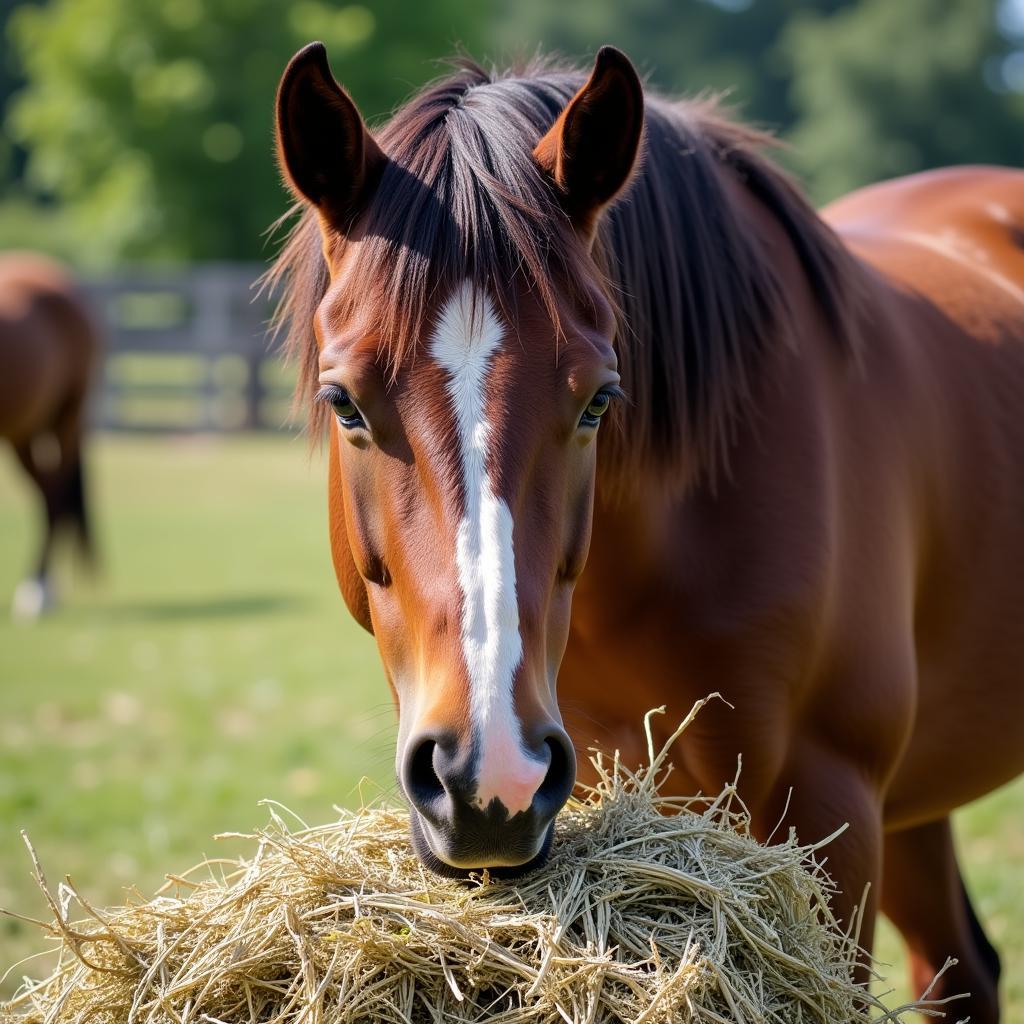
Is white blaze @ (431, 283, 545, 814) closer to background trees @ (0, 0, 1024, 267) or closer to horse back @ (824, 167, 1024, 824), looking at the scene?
horse back @ (824, 167, 1024, 824)

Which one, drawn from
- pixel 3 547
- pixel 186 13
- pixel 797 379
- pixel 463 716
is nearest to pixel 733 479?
pixel 797 379

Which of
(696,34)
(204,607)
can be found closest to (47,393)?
(204,607)

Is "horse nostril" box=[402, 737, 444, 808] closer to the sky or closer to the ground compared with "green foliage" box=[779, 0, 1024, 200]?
closer to the sky

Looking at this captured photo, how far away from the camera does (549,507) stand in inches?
68.3

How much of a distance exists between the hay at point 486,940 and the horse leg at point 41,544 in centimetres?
778

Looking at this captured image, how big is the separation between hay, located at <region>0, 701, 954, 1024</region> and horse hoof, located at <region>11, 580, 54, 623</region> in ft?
25.2

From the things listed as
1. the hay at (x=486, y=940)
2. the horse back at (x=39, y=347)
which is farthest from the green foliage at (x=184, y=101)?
the hay at (x=486, y=940)

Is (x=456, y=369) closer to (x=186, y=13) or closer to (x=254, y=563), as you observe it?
(x=254, y=563)

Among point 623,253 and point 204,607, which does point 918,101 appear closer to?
point 204,607

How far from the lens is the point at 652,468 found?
2.24 metres

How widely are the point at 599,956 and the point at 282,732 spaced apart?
15.8 feet

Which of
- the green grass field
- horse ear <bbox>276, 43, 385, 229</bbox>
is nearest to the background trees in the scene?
the green grass field

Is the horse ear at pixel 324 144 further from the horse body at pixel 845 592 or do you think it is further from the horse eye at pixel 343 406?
the horse body at pixel 845 592

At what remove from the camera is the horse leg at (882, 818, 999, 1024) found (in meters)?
3.06
